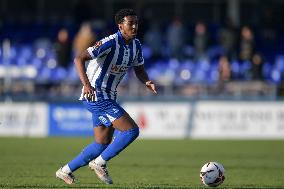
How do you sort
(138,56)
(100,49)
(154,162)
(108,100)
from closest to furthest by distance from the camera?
1. (100,49)
2. (108,100)
3. (138,56)
4. (154,162)

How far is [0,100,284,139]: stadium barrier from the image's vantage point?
23406 millimetres

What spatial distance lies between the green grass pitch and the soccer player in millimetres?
356

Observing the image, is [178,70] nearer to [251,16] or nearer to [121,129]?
[251,16]

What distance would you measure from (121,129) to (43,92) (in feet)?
46.6

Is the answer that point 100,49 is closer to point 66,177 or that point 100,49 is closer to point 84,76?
point 84,76

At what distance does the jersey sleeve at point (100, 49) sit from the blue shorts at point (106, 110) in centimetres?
68

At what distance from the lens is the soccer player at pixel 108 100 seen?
10.7m

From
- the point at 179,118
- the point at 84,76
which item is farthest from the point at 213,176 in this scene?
the point at 179,118

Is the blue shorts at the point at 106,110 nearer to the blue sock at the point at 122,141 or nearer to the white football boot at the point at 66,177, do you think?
the blue sock at the point at 122,141

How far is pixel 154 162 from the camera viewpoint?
1603cm

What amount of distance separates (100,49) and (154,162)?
5.84 metres

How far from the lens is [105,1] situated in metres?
30.5

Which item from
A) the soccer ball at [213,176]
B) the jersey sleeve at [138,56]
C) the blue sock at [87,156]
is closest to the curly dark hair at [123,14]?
the jersey sleeve at [138,56]

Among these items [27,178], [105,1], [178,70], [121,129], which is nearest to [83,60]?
[121,129]
